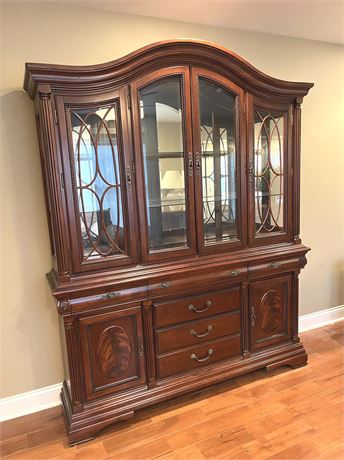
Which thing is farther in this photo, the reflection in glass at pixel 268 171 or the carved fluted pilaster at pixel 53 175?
the reflection in glass at pixel 268 171

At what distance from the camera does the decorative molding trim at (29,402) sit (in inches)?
84.3

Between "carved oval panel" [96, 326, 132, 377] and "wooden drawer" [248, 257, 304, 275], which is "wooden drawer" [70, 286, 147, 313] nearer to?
"carved oval panel" [96, 326, 132, 377]

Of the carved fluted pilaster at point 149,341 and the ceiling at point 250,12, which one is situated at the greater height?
the ceiling at point 250,12

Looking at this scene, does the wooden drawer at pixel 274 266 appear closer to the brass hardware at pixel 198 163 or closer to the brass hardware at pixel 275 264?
the brass hardware at pixel 275 264

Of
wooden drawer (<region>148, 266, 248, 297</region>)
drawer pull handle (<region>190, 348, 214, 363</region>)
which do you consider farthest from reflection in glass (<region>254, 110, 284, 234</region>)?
drawer pull handle (<region>190, 348, 214, 363</region>)

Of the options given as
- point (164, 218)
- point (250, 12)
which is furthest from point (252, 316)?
point (250, 12)

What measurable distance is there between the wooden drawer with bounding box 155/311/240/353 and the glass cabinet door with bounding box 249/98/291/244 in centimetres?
58

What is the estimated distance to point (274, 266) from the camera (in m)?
2.35

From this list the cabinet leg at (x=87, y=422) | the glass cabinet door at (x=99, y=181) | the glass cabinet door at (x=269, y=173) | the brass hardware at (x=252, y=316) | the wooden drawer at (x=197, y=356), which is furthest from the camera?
the brass hardware at (x=252, y=316)

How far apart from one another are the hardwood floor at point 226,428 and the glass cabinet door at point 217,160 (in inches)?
39.9

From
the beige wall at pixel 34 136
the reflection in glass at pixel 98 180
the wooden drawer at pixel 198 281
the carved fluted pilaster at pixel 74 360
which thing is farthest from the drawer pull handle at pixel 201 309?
the beige wall at pixel 34 136

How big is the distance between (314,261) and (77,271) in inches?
87.5

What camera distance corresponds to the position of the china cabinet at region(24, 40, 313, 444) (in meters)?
1.79

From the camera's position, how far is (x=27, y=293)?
212cm
